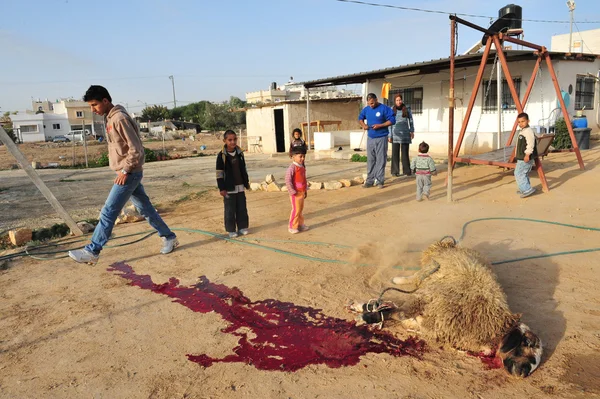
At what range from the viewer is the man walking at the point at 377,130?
350 inches

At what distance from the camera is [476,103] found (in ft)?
54.1

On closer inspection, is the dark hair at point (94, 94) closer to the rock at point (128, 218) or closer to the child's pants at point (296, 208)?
the child's pants at point (296, 208)

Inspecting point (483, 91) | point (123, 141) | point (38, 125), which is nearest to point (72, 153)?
point (483, 91)

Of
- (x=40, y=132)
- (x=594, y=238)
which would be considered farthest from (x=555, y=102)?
(x=40, y=132)

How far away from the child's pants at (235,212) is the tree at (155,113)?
6676 centimetres

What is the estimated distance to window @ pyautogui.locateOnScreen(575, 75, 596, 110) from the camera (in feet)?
51.4

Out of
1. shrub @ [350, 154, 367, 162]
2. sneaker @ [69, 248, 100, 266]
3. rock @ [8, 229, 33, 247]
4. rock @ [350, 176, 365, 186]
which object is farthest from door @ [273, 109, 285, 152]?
sneaker @ [69, 248, 100, 266]

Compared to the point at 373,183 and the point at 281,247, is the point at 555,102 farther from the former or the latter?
the point at 281,247

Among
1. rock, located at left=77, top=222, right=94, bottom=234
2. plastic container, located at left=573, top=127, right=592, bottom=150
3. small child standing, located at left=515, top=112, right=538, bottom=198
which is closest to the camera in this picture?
rock, located at left=77, top=222, right=94, bottom=234

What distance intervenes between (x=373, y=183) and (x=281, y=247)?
14.4 feet

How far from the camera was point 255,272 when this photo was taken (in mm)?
4609

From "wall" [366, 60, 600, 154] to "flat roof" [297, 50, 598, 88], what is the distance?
0.53m

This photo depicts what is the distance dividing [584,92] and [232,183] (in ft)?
51.4

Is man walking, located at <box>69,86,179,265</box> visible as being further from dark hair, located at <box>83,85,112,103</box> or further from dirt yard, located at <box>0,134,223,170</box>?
dirt yard, located at <box>0,134,223,170</box>
